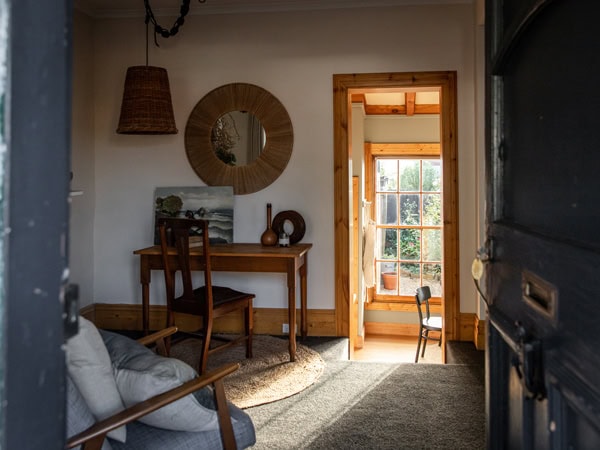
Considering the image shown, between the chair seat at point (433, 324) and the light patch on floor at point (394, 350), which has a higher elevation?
the chair seat at point (433, 324)

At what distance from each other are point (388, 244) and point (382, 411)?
4559mm

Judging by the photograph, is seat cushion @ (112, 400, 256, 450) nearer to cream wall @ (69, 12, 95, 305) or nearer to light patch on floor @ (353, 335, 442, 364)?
cream wall @ (69, 12, 95, 305)

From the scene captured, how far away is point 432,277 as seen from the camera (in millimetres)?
6938

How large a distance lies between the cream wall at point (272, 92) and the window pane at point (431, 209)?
10.1 ft

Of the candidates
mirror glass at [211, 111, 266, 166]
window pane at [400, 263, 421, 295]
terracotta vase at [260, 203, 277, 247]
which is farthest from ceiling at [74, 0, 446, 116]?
window pane at [400, 263, 421, 295]

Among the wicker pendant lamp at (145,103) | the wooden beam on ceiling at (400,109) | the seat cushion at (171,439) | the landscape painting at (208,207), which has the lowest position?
the seat cushion at (171,439)

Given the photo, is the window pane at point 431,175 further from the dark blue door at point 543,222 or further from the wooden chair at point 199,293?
the dark blue door at point 543,222

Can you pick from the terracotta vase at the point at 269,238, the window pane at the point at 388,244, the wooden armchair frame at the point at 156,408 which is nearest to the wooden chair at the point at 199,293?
the terracotta vase at the point at 269,238

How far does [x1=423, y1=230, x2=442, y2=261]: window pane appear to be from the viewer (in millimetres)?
6902

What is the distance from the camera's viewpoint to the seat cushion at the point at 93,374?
1432 millimetres

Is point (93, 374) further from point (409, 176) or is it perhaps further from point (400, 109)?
point (409, 176)

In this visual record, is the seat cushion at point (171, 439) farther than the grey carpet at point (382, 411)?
No

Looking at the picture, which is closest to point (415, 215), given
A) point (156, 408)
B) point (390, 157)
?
point (390, 157)

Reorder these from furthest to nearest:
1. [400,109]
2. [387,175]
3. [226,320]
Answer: [387,175] < [400,109] < [226,320]
